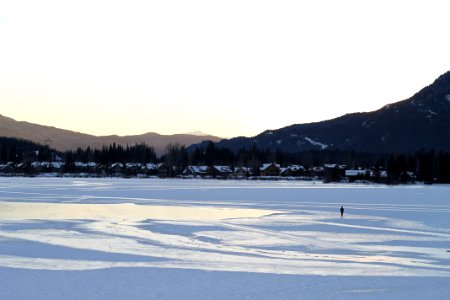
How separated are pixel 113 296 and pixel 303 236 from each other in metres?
9.35

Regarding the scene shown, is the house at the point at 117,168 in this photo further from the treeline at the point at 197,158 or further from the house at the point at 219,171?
the house at the point at 219,171

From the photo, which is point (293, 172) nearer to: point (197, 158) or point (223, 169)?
point (223, 169)

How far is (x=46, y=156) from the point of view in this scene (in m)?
187

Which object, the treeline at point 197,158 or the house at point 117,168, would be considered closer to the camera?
the treeline at point 197,158

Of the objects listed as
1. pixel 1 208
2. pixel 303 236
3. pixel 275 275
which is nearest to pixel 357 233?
pixel 303 236

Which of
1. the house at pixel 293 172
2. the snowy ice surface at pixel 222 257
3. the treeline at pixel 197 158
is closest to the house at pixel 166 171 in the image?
the treeline at pixel 197 158

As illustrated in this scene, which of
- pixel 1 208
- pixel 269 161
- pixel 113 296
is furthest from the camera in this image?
pixel 269 161

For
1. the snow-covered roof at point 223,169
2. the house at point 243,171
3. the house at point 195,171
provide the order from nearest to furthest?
the house at point 243,171
the house at point 195,171
the snow-covered roof at point 223,169

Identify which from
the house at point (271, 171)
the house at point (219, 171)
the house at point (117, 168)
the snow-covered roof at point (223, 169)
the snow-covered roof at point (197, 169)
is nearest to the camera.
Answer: the house at point (219, 171)

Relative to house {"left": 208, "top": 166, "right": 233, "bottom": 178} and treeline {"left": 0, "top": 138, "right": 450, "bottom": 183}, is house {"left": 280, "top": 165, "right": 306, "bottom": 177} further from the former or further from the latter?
house {"left": 208, "top": 166, "right": 233, "bottom": 178}

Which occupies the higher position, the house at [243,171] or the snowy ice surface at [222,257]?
the house at [243,171]

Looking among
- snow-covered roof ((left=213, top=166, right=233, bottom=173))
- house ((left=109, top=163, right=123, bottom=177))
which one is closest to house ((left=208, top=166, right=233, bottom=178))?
snow-covered roof ((left=213, top=166, right=233, bottom=173))

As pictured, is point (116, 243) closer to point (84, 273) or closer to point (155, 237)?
point (155, 237)

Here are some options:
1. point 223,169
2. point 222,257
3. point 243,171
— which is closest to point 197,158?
point 223,169
